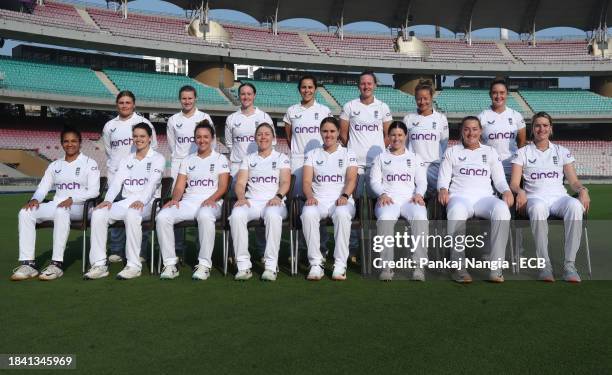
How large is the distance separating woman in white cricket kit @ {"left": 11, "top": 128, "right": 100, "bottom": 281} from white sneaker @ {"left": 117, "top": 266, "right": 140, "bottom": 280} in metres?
0.67

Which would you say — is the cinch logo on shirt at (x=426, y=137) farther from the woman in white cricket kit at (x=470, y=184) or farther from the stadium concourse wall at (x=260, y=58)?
the stadium concourse wall at (x=260, y=58)

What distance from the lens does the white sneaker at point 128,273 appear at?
16.0ft

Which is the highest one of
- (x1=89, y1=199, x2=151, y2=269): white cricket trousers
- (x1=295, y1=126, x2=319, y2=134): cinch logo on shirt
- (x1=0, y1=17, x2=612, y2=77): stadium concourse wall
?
(x1=0, y1=17, x2=612, y2=77): stadium concourse wall

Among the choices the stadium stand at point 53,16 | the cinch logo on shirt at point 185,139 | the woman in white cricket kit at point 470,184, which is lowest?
the woman in white cricket kit at point 470,184

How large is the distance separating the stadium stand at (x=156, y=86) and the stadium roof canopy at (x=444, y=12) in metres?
5.17

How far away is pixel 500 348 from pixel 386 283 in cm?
180

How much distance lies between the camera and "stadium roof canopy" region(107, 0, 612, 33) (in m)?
29.4

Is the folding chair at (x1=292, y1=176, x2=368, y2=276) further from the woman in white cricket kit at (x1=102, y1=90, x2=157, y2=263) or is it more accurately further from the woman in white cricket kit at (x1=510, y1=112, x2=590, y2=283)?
the woman in white cricket kit at (x1=102, y1=90, x2=157, y2=263)

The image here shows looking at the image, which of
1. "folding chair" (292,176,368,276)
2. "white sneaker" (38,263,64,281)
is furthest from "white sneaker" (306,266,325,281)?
"white sneaker" (38,263,64,281)

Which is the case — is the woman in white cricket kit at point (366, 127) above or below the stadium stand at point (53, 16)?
below

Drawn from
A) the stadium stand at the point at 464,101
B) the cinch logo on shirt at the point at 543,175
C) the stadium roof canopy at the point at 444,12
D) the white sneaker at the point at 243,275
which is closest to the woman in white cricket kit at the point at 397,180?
the cinch logo on shirt at the point at 543,175

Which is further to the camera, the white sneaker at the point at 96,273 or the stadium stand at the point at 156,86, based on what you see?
the stadium stand at the point at 156,86

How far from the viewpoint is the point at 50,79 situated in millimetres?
24266

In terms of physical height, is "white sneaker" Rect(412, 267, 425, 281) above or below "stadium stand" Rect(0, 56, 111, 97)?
below
